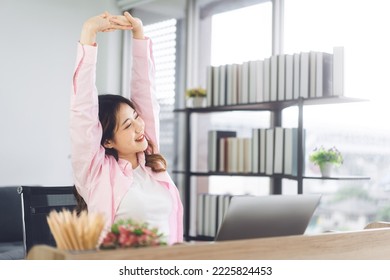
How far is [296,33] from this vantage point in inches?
153

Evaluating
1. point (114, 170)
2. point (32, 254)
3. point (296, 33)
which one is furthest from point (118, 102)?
point (296, 33)

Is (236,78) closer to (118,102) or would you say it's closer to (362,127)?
(362,127)

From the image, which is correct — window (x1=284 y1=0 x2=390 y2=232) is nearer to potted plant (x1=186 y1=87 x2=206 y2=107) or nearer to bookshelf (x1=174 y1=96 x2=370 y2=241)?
bookshelf (x1=174 y1=96 x2=370 y2=241)

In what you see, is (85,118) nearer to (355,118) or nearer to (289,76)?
Answer: (289,76)

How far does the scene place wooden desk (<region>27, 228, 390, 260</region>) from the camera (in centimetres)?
107

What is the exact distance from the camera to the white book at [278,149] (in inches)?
135

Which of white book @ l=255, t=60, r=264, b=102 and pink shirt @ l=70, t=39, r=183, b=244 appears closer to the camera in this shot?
pink shirt @ l=70, t=39, r=183, b=244

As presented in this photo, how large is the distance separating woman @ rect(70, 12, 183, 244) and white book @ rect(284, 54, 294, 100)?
5.09 feet

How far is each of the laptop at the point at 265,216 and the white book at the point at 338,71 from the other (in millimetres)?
1761

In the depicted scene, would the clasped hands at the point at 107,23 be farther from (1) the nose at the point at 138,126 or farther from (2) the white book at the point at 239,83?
(2) the white book at the point at 239,83

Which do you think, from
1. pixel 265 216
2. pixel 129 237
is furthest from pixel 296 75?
pixel 129 237

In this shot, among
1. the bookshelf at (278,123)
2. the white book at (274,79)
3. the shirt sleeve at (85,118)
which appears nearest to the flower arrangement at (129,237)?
the shirt sleeve at (85,118)

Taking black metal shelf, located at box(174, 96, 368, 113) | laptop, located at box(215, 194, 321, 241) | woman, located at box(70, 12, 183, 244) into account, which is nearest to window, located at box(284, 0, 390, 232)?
black metal shelf, located at box(174, 96, 368, 113)

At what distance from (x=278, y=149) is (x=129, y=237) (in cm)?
243
